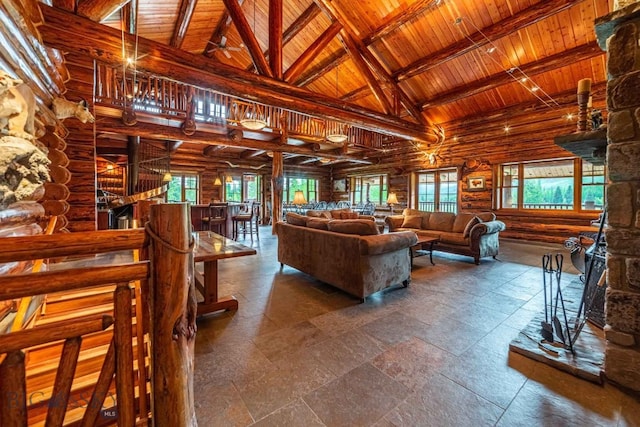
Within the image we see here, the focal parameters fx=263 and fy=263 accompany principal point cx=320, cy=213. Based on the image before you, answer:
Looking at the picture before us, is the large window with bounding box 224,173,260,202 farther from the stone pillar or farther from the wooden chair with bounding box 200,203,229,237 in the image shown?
the stone pillar

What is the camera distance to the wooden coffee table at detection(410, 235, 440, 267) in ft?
14.1

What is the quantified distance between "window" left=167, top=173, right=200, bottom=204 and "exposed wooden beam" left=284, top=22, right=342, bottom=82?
6.49 meters

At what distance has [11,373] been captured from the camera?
2.65 ft

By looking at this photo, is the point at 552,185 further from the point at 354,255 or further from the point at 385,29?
the point at 354,255

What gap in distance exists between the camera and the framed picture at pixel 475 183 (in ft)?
24.3

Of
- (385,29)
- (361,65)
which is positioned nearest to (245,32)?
(361,65)

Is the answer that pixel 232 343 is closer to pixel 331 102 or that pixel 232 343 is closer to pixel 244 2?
pixel 331 102

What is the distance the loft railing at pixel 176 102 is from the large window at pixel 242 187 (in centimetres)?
383

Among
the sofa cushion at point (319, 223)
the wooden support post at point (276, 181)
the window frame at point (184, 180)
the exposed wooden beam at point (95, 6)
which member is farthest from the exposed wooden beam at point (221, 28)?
the sofa cushion at point (319, 223)

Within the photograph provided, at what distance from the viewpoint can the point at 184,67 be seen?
3.50 meters

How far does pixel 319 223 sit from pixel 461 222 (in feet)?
10.4

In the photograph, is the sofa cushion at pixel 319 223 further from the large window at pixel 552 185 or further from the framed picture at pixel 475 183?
the large window at pixel 552 185

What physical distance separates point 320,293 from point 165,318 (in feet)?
7.54

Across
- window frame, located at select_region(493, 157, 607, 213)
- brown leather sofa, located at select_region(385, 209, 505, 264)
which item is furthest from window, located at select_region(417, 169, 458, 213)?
brown leather sofa, located at select_region(385, 209, 505, 264)
